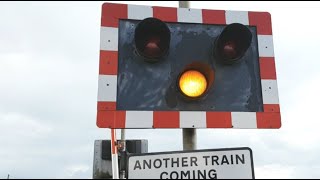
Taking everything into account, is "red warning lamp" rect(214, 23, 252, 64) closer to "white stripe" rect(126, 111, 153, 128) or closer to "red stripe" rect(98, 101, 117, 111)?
"white stripe" rect(126, 111, 153, 128)

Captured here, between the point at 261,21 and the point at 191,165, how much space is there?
137 cm

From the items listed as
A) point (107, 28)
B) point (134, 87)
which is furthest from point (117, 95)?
point (107, 28)

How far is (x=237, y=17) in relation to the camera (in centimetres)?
313

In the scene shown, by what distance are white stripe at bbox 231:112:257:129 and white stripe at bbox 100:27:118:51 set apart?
3.23ft

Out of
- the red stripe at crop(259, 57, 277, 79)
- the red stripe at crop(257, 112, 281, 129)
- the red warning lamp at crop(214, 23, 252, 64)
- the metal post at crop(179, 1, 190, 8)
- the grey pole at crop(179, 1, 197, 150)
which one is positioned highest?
the metal post at crop(179, 1, 190, 8)

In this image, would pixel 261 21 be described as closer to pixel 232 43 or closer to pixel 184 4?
pixel 232 43

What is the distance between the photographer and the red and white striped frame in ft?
8.90

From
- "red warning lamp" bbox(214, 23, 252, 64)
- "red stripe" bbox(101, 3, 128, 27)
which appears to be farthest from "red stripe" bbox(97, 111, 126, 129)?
"red warning lamp" bbox(214, 23, 252, 64)

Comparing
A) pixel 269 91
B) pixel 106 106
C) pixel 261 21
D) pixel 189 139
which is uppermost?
pixel 261 21

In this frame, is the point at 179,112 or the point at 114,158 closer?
the point at 114,158

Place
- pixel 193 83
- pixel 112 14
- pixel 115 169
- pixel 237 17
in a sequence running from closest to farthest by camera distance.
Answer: pixel 115 169 < pixel 193 83 < pixel 112 14 < pixel 237 17

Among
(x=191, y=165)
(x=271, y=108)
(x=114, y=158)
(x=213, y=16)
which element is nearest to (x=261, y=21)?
(x=213, y=16)

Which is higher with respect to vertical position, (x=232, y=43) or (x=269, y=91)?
(x=232, y=43)

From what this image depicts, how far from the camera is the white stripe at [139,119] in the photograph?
270 cm
